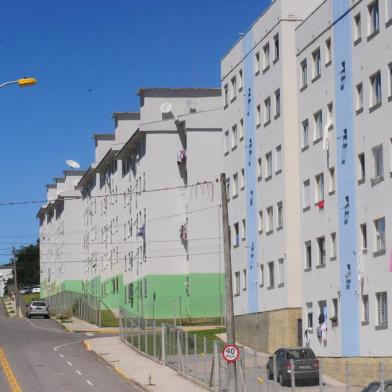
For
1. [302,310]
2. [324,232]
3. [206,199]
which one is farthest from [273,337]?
[206,199]

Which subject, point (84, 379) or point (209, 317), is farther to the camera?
point (209, 317)

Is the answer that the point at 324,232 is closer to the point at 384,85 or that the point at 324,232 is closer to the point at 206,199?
the point at 384,85

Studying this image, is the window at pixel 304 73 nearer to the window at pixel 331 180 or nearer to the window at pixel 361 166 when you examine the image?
the window at pixel 331 180

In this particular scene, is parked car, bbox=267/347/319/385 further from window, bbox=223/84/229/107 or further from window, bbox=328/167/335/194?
window, bbox=223/84/229/107

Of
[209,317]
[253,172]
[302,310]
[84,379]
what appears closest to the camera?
[84,379]

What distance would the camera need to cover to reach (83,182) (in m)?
109

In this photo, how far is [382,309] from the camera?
42406 millimetres

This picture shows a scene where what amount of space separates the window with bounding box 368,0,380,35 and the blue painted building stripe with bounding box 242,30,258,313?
1617 centimetres

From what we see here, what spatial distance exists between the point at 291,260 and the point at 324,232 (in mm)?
5803

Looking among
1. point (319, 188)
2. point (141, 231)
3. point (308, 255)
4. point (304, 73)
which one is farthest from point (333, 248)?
point (141, 231)

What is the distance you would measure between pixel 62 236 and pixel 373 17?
262 ft

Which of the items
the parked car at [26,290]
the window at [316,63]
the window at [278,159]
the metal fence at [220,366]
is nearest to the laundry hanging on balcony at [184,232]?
the metal fence at [220,366]

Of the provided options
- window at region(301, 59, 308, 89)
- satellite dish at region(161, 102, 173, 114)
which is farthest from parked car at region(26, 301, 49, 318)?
window at region(301, 59, 308, 89)

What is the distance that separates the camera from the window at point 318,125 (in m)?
48.9
